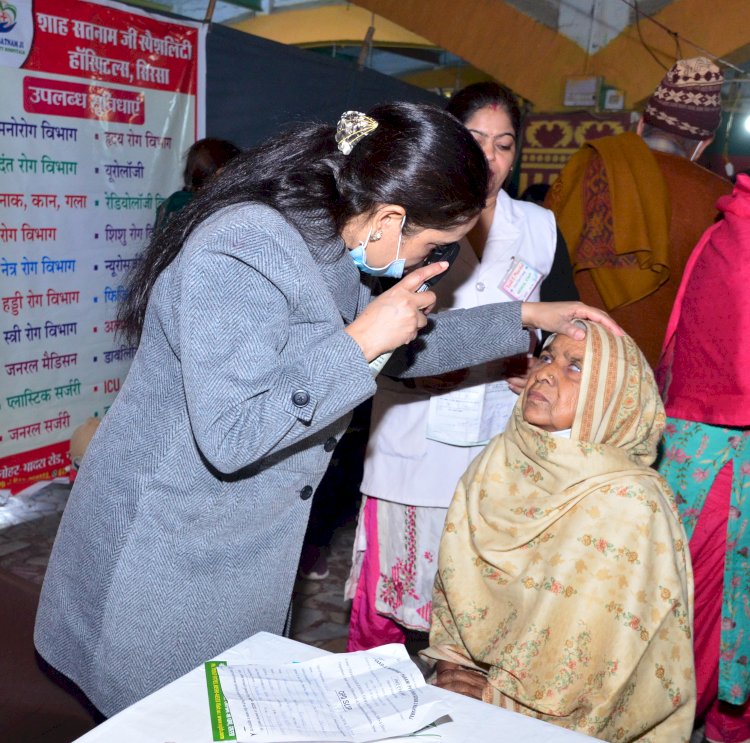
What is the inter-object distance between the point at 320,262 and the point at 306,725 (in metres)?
0.69

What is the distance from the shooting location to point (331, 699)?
1135mm

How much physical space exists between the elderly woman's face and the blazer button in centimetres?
88

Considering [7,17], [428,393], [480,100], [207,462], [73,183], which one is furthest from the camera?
[73,183]

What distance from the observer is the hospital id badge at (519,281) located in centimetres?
229

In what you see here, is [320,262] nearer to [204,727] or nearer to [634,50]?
[204,727]

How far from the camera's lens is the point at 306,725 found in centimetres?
106

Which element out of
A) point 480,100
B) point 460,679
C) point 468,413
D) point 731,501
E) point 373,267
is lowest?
point 460,679

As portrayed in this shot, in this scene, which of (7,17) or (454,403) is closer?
(454,403)

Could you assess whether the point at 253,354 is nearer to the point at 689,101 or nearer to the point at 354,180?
the point at 354,180

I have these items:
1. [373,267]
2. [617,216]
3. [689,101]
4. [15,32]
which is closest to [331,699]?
[373,267]

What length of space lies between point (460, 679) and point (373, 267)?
98 cm

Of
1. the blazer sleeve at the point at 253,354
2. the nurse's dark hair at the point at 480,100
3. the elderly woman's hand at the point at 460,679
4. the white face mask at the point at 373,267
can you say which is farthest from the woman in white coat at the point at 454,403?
the blazer sleeve at the point at 253,354

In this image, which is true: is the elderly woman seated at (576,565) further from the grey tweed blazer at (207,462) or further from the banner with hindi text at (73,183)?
the banner with hindi text at (73,183)

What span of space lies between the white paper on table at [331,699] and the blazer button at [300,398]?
37 cm
